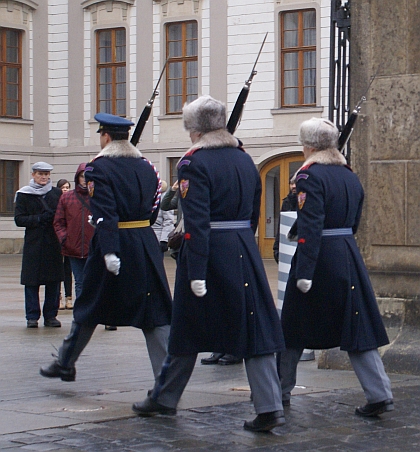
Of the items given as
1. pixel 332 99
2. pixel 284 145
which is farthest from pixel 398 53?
pixel 284 145

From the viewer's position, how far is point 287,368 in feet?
21.2

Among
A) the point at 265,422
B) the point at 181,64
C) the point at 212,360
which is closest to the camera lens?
the point at 265,422

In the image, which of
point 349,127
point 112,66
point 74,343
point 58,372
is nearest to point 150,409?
point 74,343

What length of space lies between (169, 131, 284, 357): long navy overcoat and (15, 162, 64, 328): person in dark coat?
548 cm

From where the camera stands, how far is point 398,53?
8125 millimetres

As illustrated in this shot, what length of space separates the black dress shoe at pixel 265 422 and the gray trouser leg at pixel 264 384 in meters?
0.02

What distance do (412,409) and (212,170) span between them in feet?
5.85

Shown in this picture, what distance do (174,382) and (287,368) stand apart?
28.8 inches

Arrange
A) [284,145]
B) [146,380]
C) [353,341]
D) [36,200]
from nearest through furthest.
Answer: [353,341]
[146,380]
[36,200]
[284,145]

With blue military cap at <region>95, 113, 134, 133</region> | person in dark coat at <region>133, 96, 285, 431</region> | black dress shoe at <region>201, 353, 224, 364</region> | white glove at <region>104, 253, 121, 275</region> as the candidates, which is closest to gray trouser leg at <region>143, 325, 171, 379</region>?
white glove at <region>104, 253, 121, 275</region>

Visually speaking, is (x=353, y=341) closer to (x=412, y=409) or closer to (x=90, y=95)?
(x=412, y=409)

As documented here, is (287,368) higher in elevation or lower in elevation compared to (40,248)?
lower

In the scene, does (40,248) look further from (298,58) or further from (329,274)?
(298,58)

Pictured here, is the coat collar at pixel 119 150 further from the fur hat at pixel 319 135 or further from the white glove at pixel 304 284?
the white glove at pixel 304 284
